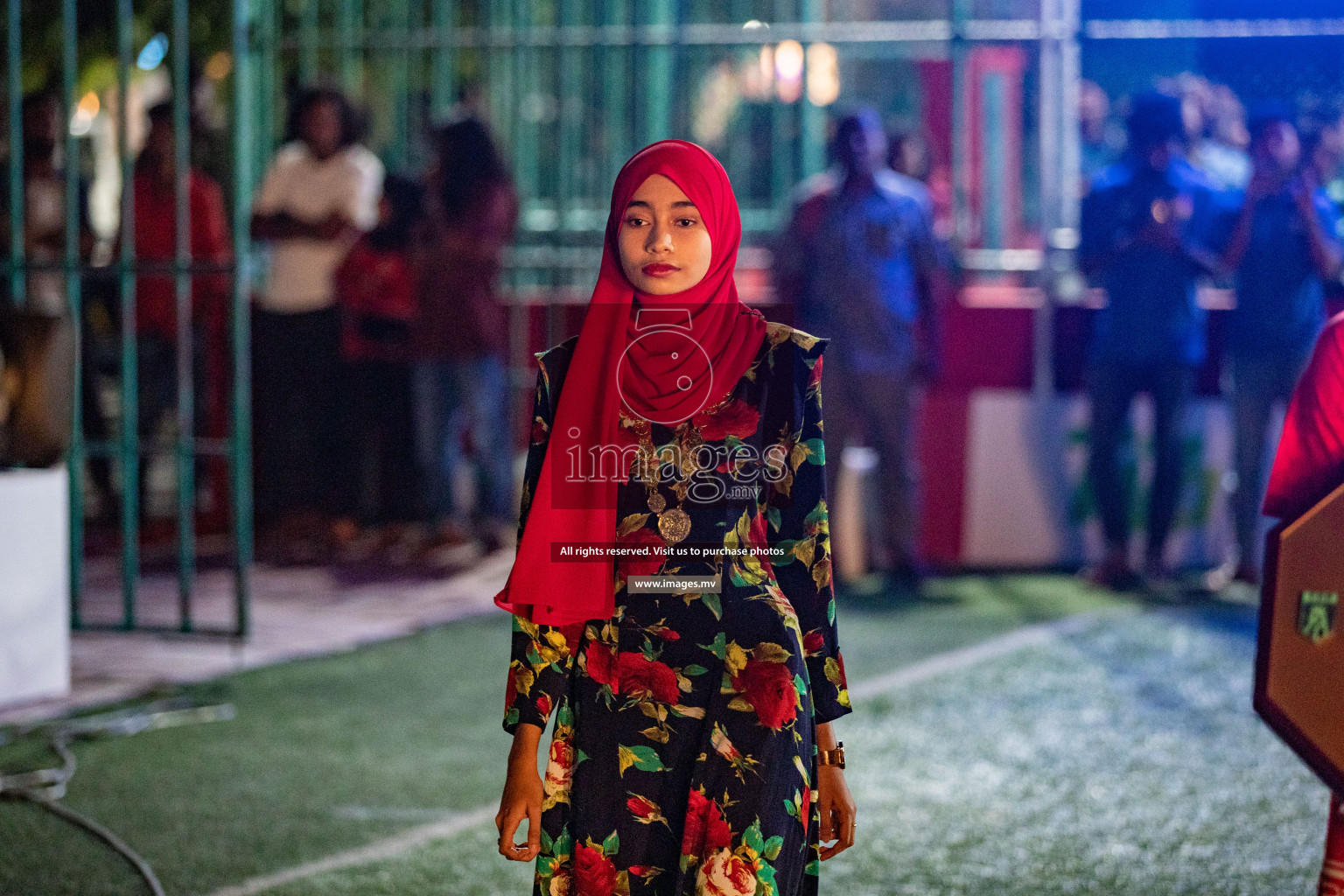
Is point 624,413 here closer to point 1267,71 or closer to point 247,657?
point 247,657

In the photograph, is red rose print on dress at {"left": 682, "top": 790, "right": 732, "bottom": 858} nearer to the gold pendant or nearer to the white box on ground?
the gold pendant

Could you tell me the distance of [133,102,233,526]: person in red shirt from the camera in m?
7.96

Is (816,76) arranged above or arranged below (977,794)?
above

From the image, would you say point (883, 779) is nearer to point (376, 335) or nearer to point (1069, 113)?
point (376, 335)

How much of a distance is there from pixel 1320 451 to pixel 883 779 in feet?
8.23

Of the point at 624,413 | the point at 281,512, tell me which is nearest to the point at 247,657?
the point at 281,512

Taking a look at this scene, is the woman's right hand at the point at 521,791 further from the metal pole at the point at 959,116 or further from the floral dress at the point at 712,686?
the metal pole at the point at 959,116

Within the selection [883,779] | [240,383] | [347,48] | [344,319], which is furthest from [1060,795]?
[347,48]

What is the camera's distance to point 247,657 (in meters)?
5.86

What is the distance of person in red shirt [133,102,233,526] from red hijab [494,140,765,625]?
601cm

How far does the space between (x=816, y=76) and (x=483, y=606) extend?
13.1 ft

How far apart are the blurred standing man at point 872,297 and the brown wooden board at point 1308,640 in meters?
5.14

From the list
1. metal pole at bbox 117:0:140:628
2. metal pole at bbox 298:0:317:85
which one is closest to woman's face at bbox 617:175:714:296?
metal pole at bbox 117:0:140:628

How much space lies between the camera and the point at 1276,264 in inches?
276
